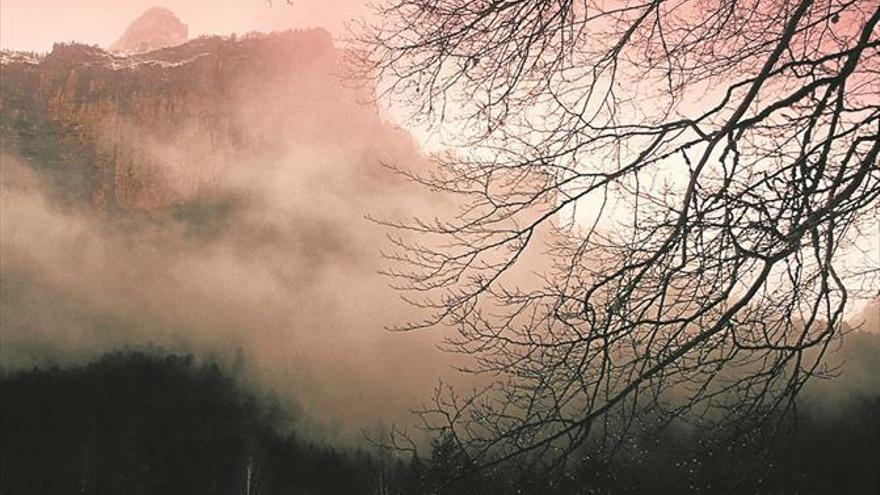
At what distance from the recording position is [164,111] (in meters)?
180

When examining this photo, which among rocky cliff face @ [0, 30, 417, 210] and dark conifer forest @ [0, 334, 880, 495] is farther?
rocky cliff face @ [0, 30, 417, 210]

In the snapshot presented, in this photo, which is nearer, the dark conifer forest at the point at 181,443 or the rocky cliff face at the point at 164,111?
the dark conifer forest at the point at 181,443

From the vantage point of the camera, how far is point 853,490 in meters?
117

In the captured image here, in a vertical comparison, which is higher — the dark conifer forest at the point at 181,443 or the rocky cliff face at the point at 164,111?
the rocky cliff face at the point at 164,111

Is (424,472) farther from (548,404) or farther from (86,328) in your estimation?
(86,328)

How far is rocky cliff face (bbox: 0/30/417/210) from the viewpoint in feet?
553

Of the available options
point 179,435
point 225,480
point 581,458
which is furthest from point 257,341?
point 581,458

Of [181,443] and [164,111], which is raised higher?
[164,111]

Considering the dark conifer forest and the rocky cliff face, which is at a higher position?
the rocky cliff face

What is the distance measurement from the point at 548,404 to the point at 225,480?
107559mm

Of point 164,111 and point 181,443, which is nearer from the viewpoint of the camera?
point 181,443

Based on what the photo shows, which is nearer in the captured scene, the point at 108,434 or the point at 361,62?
the point at 361,62

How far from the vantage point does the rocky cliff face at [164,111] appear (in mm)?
168625

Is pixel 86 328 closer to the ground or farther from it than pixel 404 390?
farther from it
